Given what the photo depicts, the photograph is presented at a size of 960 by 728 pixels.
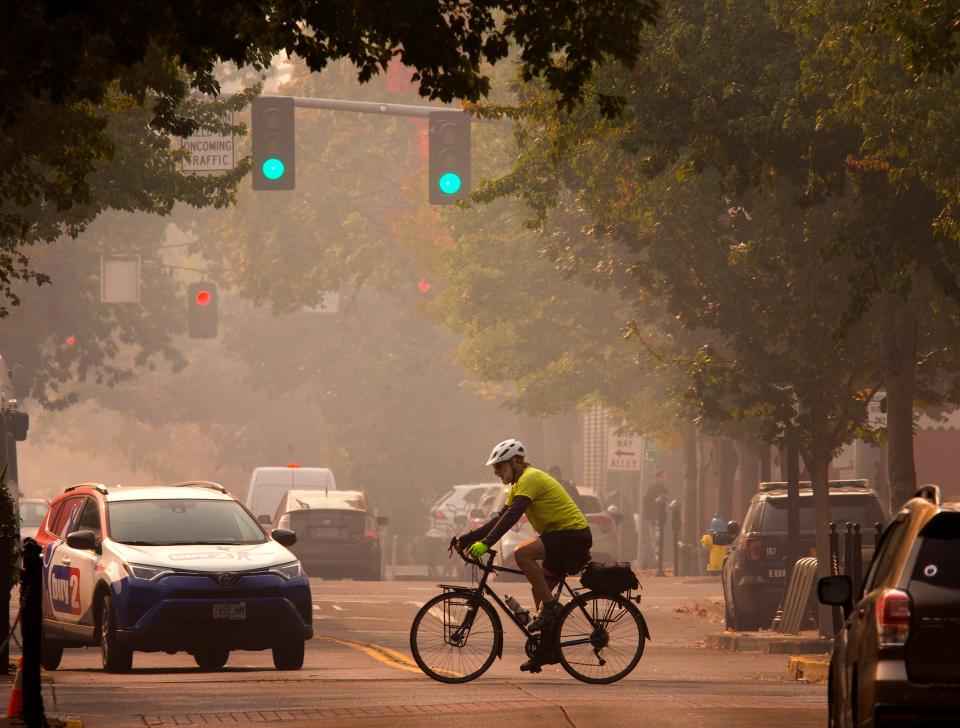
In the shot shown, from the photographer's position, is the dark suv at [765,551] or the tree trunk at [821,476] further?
the dark suv at [765,551]

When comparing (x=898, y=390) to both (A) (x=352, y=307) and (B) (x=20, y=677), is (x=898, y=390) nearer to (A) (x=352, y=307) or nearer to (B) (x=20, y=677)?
(B) (x=20, y=677)

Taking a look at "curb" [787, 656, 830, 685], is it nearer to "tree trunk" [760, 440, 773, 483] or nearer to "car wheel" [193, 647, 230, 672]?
"car wheel" [193, 647, 230, 672]

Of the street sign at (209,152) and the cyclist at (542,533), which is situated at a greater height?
the street sign at (209,152)

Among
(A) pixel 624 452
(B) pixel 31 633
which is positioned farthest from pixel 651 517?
(B) pixel 31 633

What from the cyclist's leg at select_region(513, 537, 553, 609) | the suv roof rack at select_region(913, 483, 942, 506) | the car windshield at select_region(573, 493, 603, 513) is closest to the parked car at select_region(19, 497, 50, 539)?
A: the car windshield at select_region(573, 493, 603, 513)

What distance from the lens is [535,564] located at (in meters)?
15.5

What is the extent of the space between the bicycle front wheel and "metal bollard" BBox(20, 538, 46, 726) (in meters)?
3.96

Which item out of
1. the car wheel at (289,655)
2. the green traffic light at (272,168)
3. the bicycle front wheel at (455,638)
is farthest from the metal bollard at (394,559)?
the bicycle front wheel at (455,638)

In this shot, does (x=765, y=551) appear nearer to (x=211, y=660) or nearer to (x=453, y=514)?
(x=211, y=660)

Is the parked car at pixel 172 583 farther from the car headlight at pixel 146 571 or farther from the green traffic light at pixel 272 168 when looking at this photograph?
the green traffic light at pixel 272 168

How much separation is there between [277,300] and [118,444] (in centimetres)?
3643

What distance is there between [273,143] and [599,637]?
35.3 ft

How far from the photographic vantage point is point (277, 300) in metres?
67.4

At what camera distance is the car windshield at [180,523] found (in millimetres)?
18312
